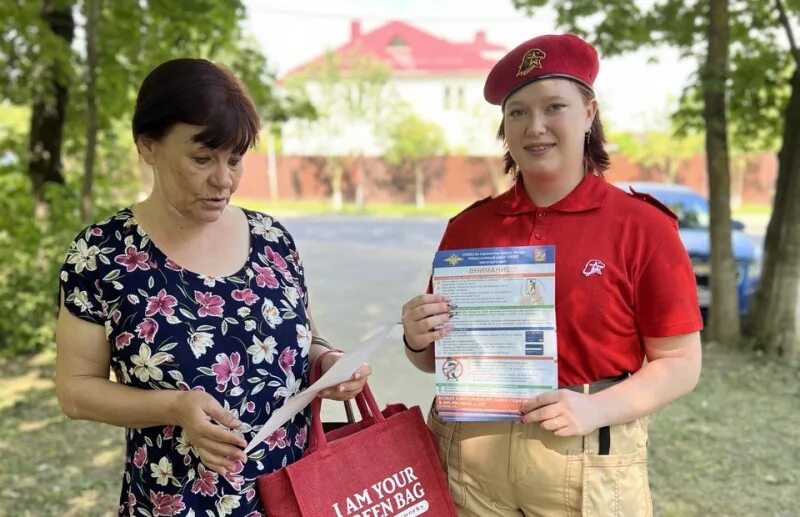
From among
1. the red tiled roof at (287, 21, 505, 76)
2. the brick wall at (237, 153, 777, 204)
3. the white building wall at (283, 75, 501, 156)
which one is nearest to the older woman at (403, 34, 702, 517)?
the white building wall at (283, 75, 501, 156)

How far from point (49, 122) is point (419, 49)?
38723 millimetres

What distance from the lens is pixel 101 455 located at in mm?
4844

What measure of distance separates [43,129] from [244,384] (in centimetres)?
659

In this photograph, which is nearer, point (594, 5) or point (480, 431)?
point (480, 431)

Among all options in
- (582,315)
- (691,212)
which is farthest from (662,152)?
(582,315)

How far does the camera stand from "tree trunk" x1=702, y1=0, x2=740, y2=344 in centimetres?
688

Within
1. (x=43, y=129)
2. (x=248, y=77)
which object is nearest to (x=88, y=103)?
(x=43, y=129)

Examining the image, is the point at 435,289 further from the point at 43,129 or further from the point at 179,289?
the point at 43,129

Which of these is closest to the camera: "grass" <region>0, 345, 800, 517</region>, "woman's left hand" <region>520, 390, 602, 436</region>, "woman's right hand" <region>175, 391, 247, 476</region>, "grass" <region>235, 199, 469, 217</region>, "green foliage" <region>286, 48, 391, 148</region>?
"woman's right hand" <region>175, 391, 247, 476</region>

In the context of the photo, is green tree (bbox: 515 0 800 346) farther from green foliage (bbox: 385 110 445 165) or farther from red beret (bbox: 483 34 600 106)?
green foliage (bbox: 385 110 445 165)

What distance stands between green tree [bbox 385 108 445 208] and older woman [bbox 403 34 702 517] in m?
29.1

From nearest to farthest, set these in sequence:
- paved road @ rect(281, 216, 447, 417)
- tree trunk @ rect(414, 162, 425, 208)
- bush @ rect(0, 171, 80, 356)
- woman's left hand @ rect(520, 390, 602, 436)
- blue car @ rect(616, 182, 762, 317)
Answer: woman's left hand @ rect(520, 390, 602, 436) < paved road @ rect(281, 216, 447, 417) < bush @ rect(0, 171, 80, 356) < blue car @ rect(616, 182, 762, 317) < tree trunk @ rect(414, 162, 425, 208)

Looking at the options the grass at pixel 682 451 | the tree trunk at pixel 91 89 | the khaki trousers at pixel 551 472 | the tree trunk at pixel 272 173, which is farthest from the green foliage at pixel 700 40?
the tree trunk at pixel 272 173

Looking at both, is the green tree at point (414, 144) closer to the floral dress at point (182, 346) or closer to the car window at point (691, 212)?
the car window at point (691, 212)
